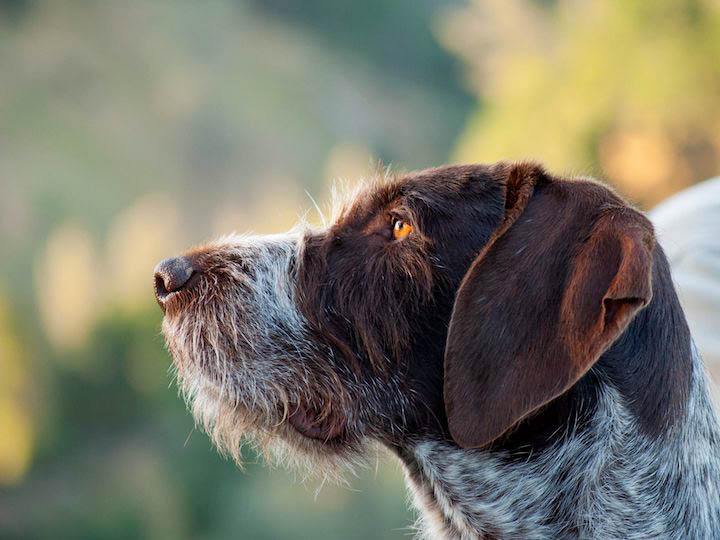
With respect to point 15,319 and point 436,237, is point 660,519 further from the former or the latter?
point 15,319

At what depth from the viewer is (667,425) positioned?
2467 mm

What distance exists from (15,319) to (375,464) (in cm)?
521

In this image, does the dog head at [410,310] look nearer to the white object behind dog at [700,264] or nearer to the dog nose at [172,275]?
the dog nose at [172,275]

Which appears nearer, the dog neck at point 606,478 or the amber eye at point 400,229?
the dog neck at point 606,478

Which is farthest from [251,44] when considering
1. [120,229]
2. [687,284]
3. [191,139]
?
[687,284]

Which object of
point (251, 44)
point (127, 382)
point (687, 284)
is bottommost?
point (127, 382)

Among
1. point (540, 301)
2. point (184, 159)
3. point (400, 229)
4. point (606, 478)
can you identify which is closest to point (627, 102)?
point (184, 159)

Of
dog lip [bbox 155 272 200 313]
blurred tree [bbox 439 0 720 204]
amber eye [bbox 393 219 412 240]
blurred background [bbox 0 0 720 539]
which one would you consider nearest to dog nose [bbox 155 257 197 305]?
dog lip [bbox 155 272 200 313]

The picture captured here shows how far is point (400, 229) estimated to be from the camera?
2.66m

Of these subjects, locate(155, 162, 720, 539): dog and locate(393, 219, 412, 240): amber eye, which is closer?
locate(155, 162, 720, 539): dog

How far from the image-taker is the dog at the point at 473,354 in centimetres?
229

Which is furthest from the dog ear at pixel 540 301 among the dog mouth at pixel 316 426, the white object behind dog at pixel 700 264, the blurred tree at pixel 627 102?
the blurred tree at pixel 627 102

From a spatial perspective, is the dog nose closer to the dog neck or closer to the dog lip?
the dog lip

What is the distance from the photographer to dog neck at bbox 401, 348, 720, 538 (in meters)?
2.48
